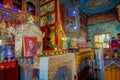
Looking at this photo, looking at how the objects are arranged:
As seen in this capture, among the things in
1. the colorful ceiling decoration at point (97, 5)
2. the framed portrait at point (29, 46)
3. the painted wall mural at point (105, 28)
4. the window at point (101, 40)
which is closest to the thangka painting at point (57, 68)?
the framed portrait at point (29, 46)

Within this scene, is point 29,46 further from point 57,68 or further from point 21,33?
point 57,68

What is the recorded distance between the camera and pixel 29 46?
344 centimetres

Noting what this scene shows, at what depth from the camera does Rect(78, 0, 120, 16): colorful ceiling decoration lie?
756 centimetres

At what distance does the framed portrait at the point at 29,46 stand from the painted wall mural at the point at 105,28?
24.5ft

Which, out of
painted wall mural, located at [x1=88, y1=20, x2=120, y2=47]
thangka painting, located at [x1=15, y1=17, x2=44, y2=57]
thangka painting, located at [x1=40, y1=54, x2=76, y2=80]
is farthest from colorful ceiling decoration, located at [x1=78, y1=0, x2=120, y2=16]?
thangka painting, located at [x1=40, y1=54, x2=76, y2=80]

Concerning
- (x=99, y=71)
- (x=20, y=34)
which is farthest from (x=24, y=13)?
(x=99, y=71)

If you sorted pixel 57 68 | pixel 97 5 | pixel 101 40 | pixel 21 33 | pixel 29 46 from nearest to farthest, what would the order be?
pixel 57 68
pixel 21 33
pixel 29 46
pixel 97 5
pixel 101 40

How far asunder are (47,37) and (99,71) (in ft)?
11.9

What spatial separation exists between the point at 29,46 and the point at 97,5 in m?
6.81

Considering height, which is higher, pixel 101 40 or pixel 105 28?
pixel 105 28

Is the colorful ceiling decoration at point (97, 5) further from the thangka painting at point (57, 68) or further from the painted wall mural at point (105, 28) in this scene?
the thangka painting at point (57, 68)

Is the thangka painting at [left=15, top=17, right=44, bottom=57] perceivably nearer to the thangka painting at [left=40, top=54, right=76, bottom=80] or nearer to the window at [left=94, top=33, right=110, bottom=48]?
the thangka painting at [left=40, top=54, right=76, bottom=80]

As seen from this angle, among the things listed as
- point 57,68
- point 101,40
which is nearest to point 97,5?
point 101,40

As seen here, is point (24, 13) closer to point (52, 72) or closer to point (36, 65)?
point (36, 65)
